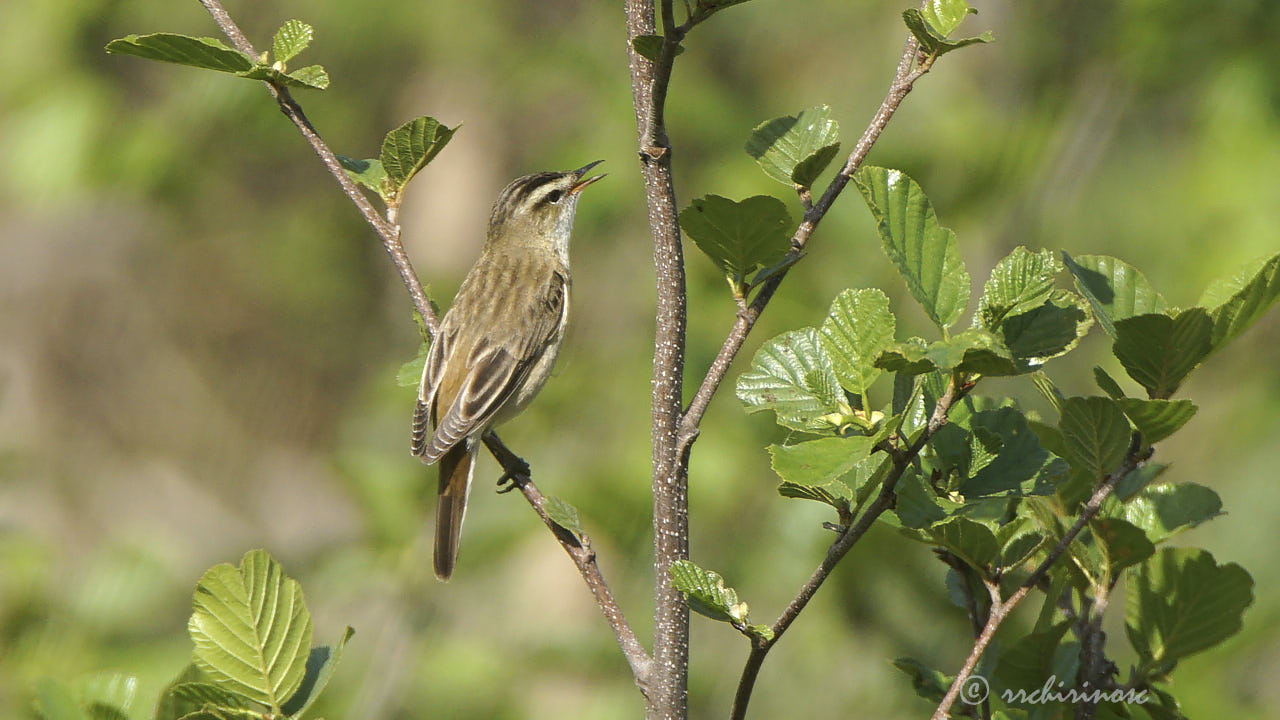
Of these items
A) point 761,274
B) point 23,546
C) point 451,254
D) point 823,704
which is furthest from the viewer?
point 451,254

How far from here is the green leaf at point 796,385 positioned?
1.16 m

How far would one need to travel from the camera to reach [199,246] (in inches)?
278

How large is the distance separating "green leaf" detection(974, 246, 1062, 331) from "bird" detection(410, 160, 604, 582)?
181 cm

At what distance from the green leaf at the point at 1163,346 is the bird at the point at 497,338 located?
6.15 feet

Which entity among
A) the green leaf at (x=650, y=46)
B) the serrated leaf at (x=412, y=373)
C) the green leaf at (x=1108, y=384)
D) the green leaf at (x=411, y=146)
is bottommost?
the green leaf at (x=1108, y=384)

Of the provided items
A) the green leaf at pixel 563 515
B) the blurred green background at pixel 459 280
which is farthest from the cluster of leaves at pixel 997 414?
the blurred green background at pixel 459 280

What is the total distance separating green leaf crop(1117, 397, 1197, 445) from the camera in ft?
3.38

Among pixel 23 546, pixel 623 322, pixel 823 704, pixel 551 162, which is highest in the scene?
pixel 551 162

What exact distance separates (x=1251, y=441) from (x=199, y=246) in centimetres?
588

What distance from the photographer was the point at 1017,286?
42.3 inches

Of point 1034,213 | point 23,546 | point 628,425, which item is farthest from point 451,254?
point 23,546

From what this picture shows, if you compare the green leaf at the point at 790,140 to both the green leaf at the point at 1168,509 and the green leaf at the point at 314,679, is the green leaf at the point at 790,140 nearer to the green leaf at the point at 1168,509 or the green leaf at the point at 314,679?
the green leaf at the point at 1168,509

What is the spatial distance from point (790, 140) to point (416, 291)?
0.71m

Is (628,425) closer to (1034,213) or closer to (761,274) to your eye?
(1034,213)
